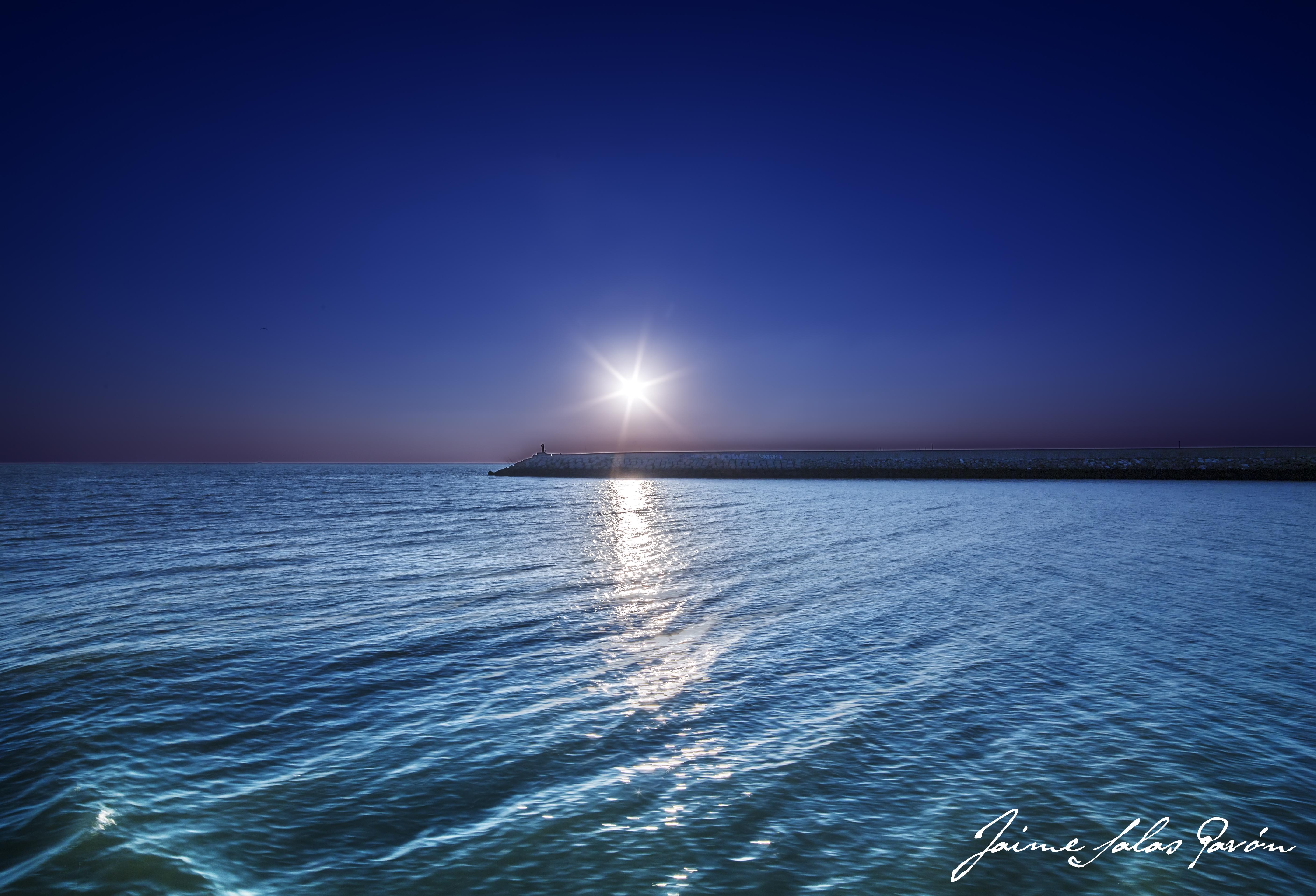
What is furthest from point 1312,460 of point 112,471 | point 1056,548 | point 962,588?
point 112,471

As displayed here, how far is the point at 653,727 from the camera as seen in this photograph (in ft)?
22.9

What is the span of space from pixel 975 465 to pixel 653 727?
9086cm

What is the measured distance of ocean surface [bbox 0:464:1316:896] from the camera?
462 cm

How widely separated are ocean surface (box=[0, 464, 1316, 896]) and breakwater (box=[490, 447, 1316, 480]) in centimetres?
7192

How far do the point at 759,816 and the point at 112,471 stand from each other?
228 m

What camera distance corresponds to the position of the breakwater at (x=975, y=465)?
241ft

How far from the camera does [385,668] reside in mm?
9062
